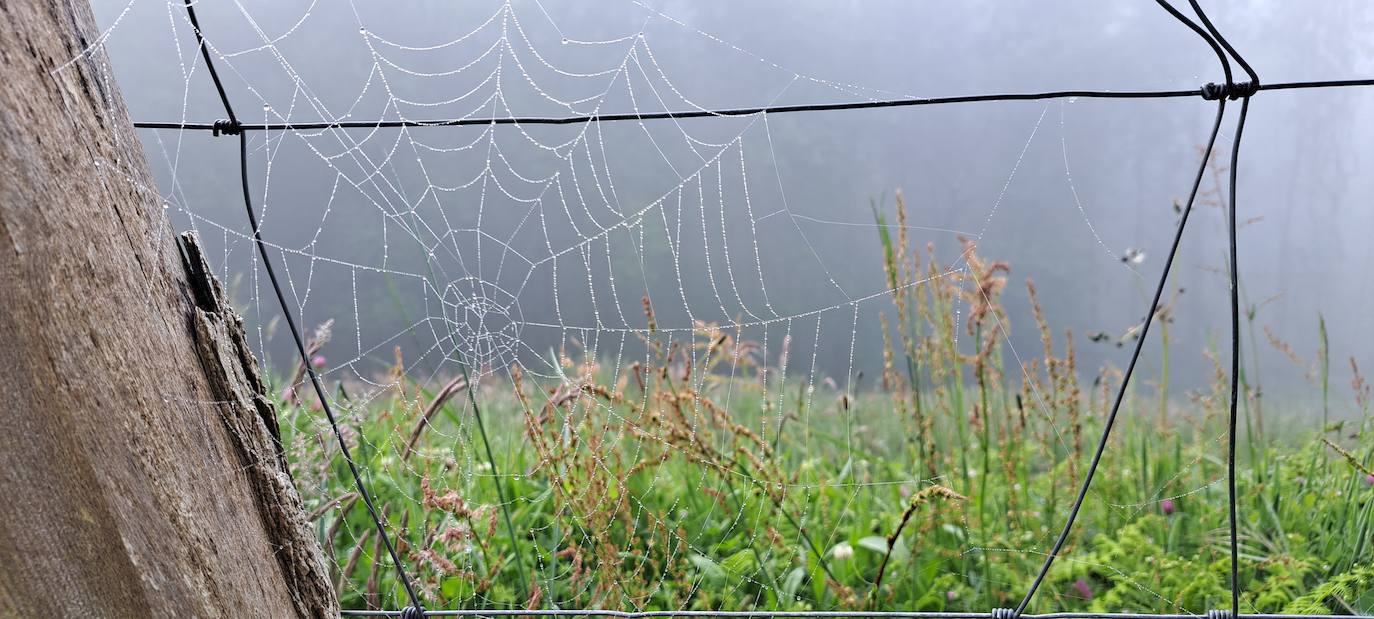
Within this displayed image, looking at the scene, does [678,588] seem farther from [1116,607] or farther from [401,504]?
[1116,607]

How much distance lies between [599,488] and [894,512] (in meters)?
0.83

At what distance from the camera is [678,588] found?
2064mm

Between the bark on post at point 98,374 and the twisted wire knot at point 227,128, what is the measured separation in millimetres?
200

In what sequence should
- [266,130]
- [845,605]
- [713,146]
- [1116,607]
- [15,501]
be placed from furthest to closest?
[1116,607] → [845,605] → [713,146] → [266,130] → [15,501]

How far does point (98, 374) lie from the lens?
2.97ft

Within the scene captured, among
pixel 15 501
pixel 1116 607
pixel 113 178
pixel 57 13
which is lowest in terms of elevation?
pixel 1116 607

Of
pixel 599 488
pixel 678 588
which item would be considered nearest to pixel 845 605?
pixel 678 588

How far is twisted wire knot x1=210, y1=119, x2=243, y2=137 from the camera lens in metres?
1.20

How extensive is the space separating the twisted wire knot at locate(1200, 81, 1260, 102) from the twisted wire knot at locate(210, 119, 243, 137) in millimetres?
1122

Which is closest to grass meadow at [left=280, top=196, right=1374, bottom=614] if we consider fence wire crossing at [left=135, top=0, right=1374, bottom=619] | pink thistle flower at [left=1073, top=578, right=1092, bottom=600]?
pink thistle flower at [left=1073, top=578, right=1092, bottom=600]

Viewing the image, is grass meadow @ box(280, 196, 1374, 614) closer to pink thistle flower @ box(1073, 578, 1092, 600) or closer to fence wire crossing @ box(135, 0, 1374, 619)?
pink thistle flower @ box(1073, 578, 1092, 600)

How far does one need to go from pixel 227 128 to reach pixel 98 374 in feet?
1.34

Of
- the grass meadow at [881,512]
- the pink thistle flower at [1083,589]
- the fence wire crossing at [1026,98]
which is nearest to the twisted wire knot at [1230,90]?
the fence wire crossing at [1026,98]

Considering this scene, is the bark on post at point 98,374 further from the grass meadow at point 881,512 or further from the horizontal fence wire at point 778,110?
the grass meadow at point 881,512
